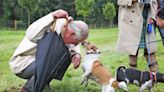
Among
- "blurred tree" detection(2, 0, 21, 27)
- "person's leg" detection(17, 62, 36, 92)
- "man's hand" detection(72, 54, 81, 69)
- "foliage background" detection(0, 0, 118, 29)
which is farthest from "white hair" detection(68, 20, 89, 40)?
"blurred tree" detection(2, 0, 21, 27)

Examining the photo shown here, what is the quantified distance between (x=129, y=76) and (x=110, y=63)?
2688 millimetres

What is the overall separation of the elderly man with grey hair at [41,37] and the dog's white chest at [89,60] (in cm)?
12

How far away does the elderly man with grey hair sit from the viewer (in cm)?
429

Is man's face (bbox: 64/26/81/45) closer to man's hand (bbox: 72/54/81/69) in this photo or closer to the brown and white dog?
man's hand (bbox: 72/54/81/69)

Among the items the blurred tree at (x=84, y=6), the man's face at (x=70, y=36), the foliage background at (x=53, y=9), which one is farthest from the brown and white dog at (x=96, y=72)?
the foliage background at (x=53, y=9)

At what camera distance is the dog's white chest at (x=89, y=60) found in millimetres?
4532

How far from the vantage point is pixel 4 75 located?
20.5 ft

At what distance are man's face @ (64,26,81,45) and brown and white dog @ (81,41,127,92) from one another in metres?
0.34

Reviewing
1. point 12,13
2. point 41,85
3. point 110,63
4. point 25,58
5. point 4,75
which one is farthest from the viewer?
point 12,13

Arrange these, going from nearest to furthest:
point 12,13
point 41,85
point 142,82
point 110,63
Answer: point 41,85, point 142,82, point 110,63, point 12,13

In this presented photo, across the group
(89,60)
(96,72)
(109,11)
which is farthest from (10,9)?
(96,72)

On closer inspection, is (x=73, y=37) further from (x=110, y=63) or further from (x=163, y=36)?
(x=110, y=63)

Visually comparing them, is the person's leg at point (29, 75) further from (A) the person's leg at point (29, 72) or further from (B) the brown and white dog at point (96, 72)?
(B) the brown and white dog at point (96, 72)

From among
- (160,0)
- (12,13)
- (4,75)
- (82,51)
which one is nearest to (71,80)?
(82,51)
